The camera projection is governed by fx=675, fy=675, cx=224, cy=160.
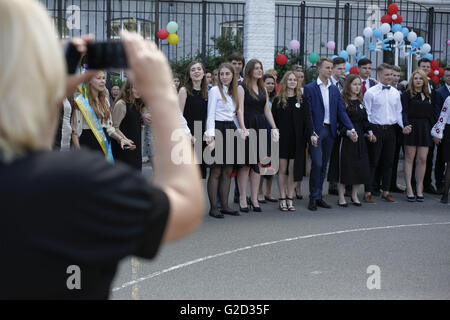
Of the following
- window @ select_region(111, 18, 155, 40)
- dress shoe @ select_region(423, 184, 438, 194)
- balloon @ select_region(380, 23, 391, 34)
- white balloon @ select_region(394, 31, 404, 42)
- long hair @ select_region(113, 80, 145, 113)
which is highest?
window @ select_region(111, 18, 155, 40)

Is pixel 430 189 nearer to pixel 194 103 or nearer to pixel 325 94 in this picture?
pixel 325 94

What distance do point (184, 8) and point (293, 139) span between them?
45.9 feet

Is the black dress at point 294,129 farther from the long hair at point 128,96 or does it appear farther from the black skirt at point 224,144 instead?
the long hair at point 128,96

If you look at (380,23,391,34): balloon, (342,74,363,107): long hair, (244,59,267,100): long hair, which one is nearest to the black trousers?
(342,74,363,107): long hair

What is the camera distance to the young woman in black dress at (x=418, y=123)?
10.7m

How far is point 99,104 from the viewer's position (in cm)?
747

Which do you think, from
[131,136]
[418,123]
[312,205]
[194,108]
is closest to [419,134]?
[418,123]

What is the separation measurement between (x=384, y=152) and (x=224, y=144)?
2.99m

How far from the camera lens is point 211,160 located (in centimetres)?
897

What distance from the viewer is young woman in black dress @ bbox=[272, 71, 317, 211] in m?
9.63

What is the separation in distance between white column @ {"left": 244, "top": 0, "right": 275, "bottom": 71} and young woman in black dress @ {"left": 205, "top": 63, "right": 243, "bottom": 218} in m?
7.76

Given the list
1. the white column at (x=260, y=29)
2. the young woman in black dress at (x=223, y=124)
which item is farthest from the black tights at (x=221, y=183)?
the white column at (x=260, y=29)

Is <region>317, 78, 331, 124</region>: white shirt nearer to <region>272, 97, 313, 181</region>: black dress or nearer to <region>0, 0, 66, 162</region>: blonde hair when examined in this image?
<region>272, 97, 313, 181</region>: black dress

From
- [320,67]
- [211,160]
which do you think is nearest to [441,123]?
[320,67]
